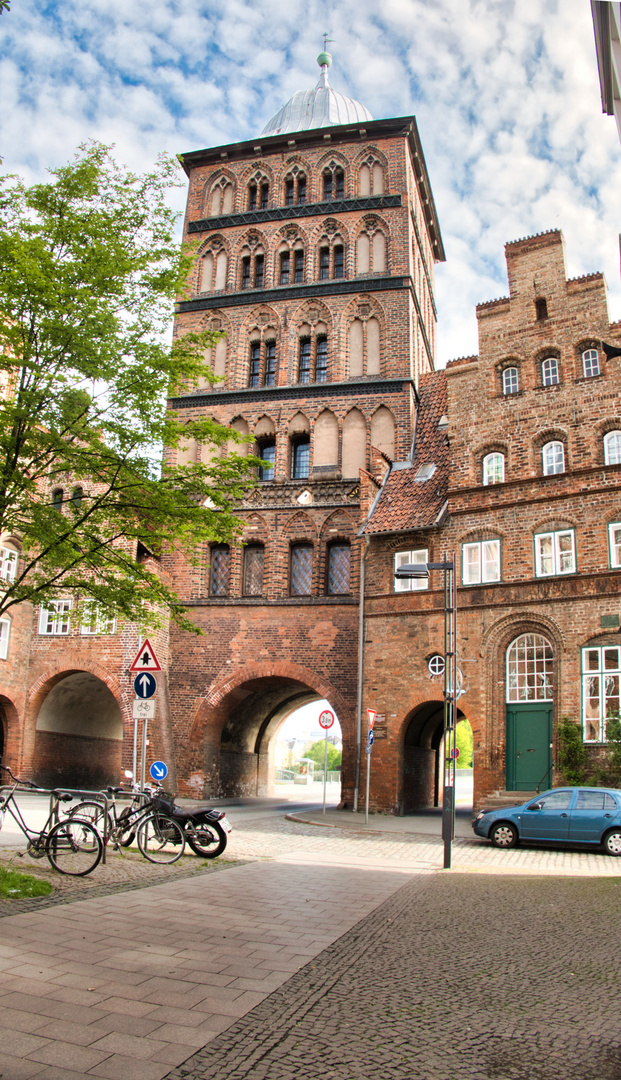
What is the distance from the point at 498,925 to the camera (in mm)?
8352

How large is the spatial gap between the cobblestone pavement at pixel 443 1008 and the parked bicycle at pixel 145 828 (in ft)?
13.9

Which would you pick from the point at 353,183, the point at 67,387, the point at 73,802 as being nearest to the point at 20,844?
the point at 73,802

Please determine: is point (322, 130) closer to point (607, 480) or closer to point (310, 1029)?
point (607, 480)

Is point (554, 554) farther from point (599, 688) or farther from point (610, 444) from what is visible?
point (599, 688)

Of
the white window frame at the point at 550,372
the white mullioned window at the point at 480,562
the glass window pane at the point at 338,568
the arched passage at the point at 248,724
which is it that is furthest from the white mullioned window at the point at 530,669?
the white window frame at the point at 550,372

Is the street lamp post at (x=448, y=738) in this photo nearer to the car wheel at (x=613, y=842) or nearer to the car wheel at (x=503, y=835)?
the car wheel at (x=503, y=835)

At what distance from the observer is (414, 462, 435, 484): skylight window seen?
84.4 ft

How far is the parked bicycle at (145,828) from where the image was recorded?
11.7 m

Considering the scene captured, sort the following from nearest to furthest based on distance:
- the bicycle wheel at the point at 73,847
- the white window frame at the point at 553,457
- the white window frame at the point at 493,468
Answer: the bicycle wheel at the point at 73,847 < the white window frame at the point at 553,457 < the white window frame at the point at 493,468

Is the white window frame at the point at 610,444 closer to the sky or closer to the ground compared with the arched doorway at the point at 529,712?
closer to the sky

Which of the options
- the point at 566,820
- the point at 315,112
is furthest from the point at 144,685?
the point at 315,112

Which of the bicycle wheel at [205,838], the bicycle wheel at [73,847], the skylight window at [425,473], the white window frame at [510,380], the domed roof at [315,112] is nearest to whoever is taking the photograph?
the bicycle wheel at [73,847]

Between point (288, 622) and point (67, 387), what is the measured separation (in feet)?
54.0

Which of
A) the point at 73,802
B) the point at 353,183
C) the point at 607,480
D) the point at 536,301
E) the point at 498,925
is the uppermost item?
the point at 353,183
